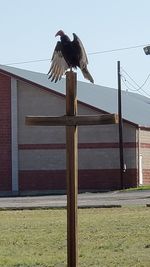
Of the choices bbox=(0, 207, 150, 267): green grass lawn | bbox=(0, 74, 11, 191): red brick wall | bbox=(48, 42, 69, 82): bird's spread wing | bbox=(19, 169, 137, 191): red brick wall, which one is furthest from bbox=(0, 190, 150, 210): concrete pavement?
bbox=(48, 42, 69, 82): bird's spread wing

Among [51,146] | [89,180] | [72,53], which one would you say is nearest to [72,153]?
[72,53]

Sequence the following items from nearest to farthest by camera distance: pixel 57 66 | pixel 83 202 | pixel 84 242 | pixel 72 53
→ pixel 72 53 → pixel 57 66 → pixel 84 242 → pixel 83 202

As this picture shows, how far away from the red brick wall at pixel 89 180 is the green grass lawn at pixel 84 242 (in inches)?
1170

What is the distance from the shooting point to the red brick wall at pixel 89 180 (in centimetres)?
4950

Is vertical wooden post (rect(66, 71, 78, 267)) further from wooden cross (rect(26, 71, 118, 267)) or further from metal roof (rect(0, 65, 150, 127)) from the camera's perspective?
metal roof (rect(0, 65, 150, 127))

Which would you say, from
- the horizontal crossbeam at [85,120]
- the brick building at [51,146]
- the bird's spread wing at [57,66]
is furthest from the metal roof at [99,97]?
the horizontal crossbeam at [85,120]

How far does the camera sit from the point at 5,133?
51.6 metres

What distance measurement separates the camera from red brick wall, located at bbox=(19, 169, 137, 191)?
1949 inches

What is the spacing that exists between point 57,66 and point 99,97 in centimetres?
4758

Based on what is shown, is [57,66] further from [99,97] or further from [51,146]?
[99,97]

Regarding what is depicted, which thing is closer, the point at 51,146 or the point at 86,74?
the point at 86,74

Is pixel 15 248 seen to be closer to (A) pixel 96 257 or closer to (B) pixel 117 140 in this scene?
(A) pixel 96 257

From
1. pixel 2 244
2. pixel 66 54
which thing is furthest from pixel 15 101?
pixel 66 54

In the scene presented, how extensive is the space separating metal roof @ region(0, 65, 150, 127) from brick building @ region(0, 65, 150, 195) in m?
0.23
